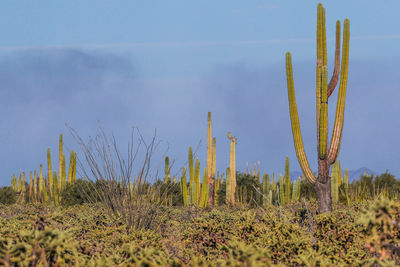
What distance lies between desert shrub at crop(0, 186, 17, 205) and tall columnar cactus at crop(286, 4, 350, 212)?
1790 cm

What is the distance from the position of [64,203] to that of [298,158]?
1131cm

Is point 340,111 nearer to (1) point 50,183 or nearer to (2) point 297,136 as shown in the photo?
(2) point 297,136

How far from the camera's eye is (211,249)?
6.48 metres

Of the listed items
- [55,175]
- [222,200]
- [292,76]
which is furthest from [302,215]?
[55,175]

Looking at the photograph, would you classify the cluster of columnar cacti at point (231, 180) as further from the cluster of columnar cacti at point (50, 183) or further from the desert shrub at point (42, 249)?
the desert shrub at point (42, 249)

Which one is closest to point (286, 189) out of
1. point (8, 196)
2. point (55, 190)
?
point (55, 190)

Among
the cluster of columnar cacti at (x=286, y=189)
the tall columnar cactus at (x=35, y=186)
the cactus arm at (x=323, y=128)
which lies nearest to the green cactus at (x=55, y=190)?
the tall columnar cactus at (x=35, y=186)

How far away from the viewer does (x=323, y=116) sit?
32.4ft

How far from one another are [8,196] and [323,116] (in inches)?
759

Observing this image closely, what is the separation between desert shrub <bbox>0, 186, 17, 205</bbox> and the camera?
23.8 m

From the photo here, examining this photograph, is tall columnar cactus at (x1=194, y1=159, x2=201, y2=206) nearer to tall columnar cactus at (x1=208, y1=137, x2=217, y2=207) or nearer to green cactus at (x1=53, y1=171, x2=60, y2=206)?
tall columnar cactus at (x1=208, y1=137, x2=217, y2=207)

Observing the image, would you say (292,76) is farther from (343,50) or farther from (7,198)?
(7,198)

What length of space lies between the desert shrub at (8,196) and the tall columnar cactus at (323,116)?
17902 millimetres

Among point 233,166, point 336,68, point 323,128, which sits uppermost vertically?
point 336,68
